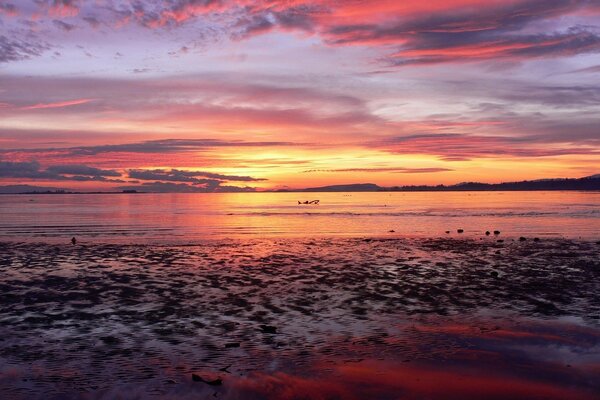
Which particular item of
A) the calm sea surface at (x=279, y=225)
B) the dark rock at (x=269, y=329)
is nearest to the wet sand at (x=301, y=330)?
the dark rock at (x=269, y=329)

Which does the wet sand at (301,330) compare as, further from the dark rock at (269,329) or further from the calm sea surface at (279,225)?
the calm sea surface at (279,225)

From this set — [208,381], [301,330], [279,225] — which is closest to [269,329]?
[301,330]

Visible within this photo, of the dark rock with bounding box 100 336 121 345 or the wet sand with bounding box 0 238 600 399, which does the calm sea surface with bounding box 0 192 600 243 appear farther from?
the dark rock with bounding box 100 336 121 345

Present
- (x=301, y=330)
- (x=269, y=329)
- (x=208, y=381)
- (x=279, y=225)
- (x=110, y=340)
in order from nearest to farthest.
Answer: (x=208, y=381) < (x=110, y=340) < (x=269, y=329) < (x=301, y=330) < (x=279, y=225)

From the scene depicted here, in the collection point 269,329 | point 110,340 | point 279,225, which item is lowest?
point 279,225

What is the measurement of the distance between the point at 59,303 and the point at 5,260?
1295 cm

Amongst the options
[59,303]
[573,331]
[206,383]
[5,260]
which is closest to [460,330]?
[573,331]

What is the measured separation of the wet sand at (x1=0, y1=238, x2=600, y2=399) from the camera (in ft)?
30.2

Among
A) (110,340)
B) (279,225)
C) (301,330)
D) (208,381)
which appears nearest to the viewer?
(208,381)

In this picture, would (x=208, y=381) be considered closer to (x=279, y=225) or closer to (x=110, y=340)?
(x=110, y=340)

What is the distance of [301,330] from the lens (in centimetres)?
1282

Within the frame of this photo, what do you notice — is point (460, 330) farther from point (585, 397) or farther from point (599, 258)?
point (599, 258)

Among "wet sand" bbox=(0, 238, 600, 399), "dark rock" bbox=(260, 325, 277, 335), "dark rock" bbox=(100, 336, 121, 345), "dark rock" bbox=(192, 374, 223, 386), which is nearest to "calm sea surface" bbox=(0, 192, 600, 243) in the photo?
"wet sand" bbox=(0, 238, 600, 399)

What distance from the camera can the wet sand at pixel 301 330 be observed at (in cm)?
920
